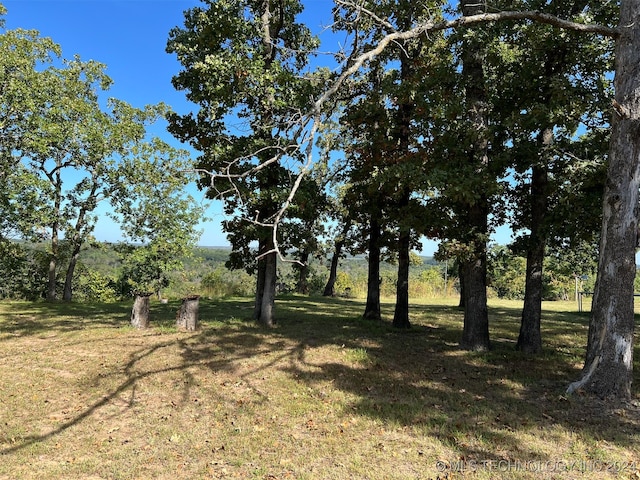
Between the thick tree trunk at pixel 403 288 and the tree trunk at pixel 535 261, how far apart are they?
138 inches

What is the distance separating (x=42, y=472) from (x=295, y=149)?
3.81 metres

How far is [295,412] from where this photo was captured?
16.5 ft

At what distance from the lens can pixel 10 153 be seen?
17172 mm

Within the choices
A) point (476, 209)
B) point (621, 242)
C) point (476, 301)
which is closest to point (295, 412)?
point (621, 242)

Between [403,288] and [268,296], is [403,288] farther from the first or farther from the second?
[268,296]

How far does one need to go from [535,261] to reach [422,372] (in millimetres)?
3398

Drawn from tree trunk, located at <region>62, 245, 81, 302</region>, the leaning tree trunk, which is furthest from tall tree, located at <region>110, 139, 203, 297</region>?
the leaning tree trunk

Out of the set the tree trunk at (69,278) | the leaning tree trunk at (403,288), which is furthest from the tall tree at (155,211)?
the leaning tree trunk at (403,288)

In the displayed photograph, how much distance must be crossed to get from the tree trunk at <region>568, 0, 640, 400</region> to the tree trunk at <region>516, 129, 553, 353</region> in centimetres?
244

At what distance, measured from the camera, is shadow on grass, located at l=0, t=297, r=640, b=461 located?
179 inches

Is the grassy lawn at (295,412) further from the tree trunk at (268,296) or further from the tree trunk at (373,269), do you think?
the tree trunk at (373,269)

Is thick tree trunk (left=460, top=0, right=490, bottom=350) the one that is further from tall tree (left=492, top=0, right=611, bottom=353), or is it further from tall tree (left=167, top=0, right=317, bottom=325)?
tall tree (left=167, top=0, right=317, bottom=325)

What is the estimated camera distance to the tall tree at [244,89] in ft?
27.3

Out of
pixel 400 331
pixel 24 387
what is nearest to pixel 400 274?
pixel 400 331
